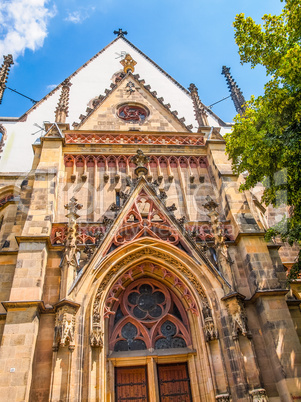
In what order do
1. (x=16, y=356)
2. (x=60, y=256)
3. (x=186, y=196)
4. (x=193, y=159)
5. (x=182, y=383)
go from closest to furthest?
(x=16, y=356)
(x=182, y=383)
(x=60, y=256)
(x=186, y=196)
(x=193, y=159)

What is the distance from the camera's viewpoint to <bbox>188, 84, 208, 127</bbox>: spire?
53.6 ft

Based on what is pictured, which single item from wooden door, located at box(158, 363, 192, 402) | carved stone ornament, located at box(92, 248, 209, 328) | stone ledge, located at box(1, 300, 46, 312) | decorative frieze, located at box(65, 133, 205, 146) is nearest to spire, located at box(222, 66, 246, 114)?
decorative frieze, located at box(65, 133, 205, 146)

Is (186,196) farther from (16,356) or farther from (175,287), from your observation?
(16,356)

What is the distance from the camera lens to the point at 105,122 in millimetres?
16344

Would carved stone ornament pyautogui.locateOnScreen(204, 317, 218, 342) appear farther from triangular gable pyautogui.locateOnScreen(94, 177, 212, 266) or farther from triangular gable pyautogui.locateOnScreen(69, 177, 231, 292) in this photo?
triangular gable pyautogui.locateOnScreen(94, 177, 212, 266)

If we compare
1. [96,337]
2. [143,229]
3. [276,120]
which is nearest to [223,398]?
[96,337]

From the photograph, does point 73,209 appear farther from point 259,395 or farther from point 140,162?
point 259,395

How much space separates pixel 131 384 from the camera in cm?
936

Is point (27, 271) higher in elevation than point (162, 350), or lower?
higher

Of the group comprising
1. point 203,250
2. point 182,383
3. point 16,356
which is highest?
point 203,250

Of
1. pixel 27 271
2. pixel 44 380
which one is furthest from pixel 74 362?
pixel 27 271

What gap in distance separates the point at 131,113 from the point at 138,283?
9599mm

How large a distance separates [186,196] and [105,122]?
19.5 feet

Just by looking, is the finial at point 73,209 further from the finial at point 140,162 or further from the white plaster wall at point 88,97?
the white plaster wall at point 88,97
